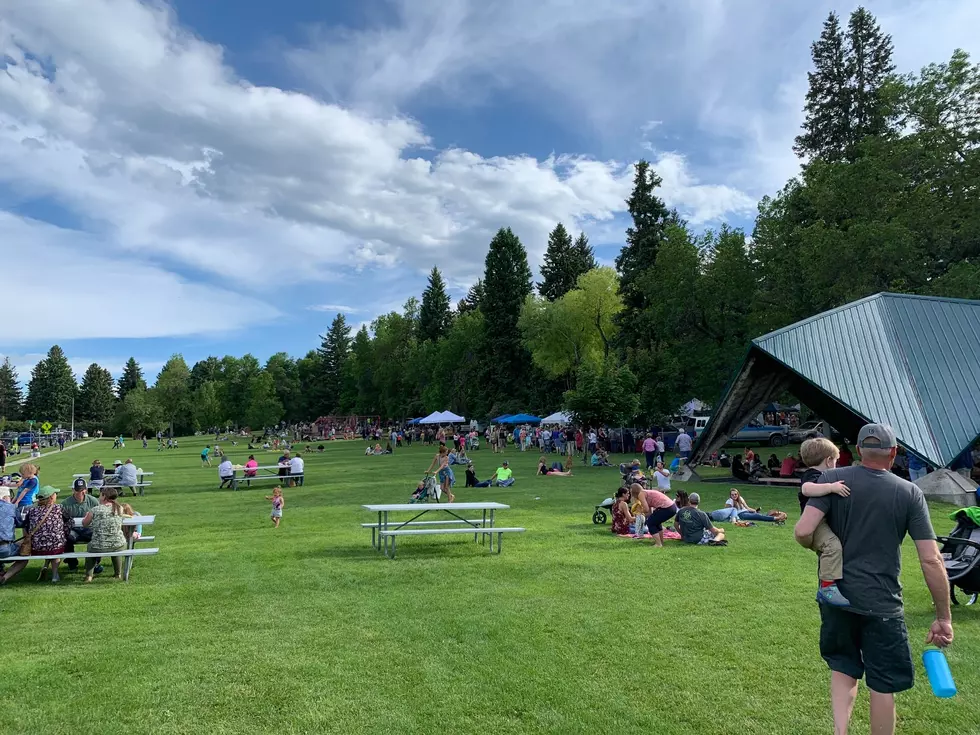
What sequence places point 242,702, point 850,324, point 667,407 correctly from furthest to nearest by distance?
point 667,407 < point 850,324 < point 242,702

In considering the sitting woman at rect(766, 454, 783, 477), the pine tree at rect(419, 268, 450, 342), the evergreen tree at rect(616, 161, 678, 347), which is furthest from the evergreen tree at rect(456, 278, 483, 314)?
the sitting woman at rect(766, 454, 783, 477)

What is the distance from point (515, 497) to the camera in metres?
17.0

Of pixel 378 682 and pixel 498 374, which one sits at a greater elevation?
pixel 498 374

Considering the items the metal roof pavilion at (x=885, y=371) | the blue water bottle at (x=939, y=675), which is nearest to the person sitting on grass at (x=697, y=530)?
the blue water bottle at (x=939, y=675)


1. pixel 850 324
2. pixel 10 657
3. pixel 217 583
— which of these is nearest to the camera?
pixel 10 657

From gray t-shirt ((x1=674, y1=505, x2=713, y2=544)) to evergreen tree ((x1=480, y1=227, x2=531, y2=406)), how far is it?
166 feet

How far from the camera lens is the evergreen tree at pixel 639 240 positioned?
4562 cm

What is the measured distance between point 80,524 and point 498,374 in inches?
2104

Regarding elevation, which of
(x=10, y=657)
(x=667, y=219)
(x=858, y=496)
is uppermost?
(x=667, y=219)

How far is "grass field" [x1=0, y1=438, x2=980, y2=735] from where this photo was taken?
4449mm

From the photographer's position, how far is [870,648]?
11.5ft

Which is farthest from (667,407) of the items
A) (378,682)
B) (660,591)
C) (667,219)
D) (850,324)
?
(378,682)

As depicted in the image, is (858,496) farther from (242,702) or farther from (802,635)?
(242,702)

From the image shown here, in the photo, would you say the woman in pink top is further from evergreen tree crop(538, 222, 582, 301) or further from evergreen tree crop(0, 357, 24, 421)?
evergreen tree crop(0, 357, 24, 421)
